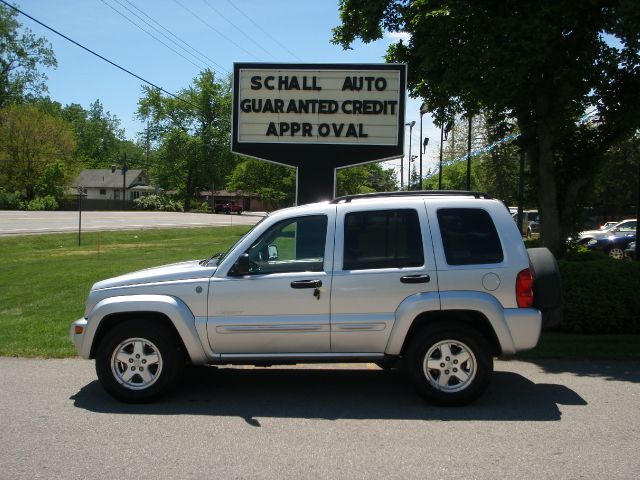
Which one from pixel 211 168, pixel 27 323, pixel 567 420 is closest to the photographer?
pixel 567 420

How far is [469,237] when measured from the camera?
6.00 meters

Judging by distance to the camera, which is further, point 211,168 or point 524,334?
point 211,168

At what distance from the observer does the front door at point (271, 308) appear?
5.90m

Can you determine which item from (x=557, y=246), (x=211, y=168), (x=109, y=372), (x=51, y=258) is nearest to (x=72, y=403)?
(x=109, y=372)

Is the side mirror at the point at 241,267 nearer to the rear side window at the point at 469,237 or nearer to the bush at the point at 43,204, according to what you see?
the rear side window at the point at 469,237

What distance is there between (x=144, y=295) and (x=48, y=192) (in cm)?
7267

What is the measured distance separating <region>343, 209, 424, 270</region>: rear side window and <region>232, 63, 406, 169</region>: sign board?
5.38 metres

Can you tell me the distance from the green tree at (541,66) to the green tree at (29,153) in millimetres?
67928

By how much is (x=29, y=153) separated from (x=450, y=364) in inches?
3003

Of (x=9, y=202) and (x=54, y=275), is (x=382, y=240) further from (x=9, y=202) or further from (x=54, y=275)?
(x=9, y=202)

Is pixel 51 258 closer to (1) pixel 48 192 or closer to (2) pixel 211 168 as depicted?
(1) pixel 48 192

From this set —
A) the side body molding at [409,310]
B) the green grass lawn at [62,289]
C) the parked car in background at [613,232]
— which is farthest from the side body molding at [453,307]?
the parked car in background at [613,232]

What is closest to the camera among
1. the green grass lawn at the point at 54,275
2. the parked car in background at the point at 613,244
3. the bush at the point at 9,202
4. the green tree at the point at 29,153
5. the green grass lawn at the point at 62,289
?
the green grass lawn at the point at 62,289

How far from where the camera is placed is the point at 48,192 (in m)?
72.3
